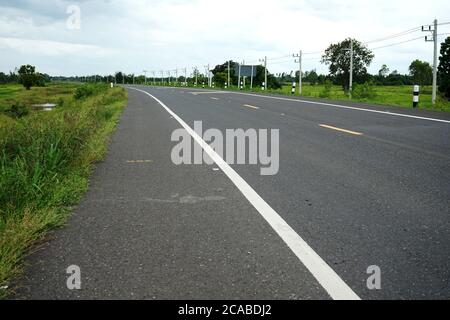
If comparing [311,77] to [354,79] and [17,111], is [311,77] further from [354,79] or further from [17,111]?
[17,111]

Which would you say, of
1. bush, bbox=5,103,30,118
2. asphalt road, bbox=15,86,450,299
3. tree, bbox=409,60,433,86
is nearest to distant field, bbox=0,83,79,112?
bush, bbox=5,103,30,118

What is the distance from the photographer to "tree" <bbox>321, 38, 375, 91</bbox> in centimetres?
9731

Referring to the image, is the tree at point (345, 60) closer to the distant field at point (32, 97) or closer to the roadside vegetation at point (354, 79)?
the roadside vegetation at point (354, 79)

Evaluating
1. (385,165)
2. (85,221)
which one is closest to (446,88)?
(385,165)

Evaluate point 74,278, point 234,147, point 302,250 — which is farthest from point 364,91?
point 74,278

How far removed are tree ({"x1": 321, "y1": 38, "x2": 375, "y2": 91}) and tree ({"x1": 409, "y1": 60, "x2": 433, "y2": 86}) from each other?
2539 inches

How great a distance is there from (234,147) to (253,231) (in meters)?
4.74

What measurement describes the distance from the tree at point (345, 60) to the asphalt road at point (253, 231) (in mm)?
94629

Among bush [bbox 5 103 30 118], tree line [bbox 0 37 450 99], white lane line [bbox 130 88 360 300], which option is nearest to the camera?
white lane line [bbox 130 88 360 300]

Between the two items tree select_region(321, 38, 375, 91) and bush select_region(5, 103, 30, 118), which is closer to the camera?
bush select_region(5, 103, 30, 118)

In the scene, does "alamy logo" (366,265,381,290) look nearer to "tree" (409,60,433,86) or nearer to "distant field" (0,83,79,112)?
"distant field" (0,83,79,112)

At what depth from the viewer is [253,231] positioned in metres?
3.92

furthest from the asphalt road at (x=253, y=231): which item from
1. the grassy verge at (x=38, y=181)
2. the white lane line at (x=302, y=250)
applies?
Result: the grassy verge at (x=38, y=181)
